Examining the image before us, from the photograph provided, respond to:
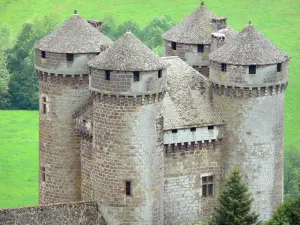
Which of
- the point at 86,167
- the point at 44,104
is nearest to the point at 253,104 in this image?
the point at 86,167

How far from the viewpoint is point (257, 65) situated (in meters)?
88.6

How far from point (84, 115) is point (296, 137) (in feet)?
222

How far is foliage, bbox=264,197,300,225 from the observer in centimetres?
8656

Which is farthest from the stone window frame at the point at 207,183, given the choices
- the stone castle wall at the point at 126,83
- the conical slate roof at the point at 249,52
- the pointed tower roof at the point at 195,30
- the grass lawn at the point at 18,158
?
the grass lawn at the point at 18,158

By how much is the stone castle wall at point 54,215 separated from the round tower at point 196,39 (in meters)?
14.6

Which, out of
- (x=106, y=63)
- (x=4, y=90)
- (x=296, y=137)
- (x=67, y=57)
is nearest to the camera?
(x=106, y=63)

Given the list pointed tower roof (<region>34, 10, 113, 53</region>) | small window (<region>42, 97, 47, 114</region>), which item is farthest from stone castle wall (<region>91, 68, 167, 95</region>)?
small window (<region>42, 97, 47, 114</region>)

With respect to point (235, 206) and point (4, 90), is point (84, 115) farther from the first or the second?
point (4, 90)

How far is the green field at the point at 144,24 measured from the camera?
146 metres

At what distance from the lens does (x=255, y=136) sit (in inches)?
3546

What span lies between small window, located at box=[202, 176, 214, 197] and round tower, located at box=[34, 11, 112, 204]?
8.92m

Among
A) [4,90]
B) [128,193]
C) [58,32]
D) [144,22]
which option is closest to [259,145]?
[128,193]

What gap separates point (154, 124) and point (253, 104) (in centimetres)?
758

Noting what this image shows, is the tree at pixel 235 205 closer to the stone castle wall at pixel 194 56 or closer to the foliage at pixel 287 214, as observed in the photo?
the foliage at pixel 287 214
